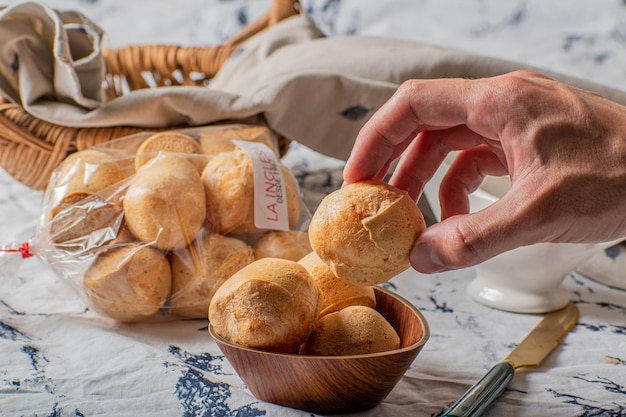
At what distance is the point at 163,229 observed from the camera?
0.81 meters

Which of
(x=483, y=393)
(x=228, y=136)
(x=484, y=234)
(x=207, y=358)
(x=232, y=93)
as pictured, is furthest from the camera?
(x=232, y=93)

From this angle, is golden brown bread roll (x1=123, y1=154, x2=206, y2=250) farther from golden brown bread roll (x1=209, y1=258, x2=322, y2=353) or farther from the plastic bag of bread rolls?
golden brown bread roll (x1=209, y1=258, x2=322, y2=353)

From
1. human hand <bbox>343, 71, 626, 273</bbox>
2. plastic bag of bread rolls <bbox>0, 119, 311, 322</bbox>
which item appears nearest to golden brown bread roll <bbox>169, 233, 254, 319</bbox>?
plastic bag of bread rolls <bbox>0, 119, 311, 322</bbox>

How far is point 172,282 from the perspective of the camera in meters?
0.84

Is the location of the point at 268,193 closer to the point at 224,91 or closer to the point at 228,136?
the point at 228,136

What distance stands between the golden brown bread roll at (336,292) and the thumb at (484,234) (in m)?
0.14

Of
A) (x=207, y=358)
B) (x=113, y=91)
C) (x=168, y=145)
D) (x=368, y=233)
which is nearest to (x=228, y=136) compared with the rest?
(x=168, y=145)

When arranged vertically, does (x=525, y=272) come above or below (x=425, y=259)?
below

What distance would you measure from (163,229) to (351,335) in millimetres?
269

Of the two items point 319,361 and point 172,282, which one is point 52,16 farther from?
point 319,361

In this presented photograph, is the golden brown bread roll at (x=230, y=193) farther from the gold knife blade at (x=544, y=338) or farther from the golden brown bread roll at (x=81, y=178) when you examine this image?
the gold knife blade at (x=544, y=338)

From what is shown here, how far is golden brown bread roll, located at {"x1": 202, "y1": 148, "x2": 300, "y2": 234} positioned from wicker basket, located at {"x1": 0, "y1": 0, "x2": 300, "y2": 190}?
0.26 meters

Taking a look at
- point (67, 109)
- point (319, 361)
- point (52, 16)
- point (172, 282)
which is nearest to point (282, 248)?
point (172, 282)

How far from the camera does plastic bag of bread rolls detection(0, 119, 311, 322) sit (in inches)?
31.8
